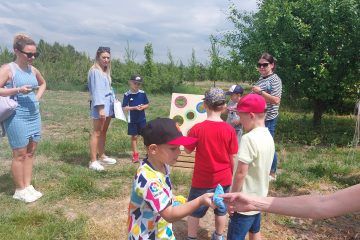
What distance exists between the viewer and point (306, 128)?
9656mm

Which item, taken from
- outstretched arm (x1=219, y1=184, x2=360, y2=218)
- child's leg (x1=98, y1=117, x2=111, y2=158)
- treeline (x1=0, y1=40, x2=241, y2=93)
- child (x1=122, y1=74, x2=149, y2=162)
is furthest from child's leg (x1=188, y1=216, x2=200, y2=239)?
treeline (x1=0, y1=40, x2=241, y2=93)

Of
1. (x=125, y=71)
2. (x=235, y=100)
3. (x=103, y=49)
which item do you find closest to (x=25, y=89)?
(x=103, y=49)

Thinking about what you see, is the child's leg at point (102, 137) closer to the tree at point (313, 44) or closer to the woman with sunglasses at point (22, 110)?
the woman with sunglasses at point (22, 110)

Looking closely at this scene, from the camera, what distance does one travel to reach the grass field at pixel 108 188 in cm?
384

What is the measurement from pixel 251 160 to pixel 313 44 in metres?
6.05

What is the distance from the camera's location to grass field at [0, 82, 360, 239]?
3.84 meters

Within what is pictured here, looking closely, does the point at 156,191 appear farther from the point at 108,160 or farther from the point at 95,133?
the point at 108,160

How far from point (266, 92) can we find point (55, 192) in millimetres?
3070


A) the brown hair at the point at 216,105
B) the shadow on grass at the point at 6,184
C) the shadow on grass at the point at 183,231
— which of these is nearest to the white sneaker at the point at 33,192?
the shadow on grass at the point at 6,184

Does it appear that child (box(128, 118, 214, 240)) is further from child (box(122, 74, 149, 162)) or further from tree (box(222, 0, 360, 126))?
tree (box(222, 0, 360, 126))

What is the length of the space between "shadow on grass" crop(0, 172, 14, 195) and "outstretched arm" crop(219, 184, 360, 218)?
3.66 meters

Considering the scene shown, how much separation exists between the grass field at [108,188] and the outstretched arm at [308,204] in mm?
1917

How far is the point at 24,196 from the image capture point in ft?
14.7

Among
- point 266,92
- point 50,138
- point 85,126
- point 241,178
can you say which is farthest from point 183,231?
point 85,126
